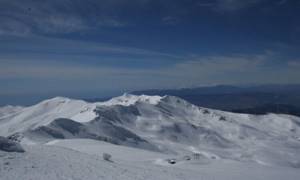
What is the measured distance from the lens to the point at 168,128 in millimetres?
117562

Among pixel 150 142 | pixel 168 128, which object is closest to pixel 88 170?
pixel 150 142

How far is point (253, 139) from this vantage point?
116875 mm

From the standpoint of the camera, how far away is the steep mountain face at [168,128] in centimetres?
8844

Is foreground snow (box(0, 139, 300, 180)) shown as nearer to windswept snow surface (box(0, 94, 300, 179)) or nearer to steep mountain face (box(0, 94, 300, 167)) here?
windswept snow surface (box(0, 94, 300, 179))

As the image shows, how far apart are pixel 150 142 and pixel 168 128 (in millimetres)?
22720

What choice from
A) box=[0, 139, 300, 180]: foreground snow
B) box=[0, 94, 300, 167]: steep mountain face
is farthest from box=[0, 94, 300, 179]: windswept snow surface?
box=[0, 94, 300, 167]: steep mountain face

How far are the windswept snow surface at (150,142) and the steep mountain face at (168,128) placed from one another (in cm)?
30

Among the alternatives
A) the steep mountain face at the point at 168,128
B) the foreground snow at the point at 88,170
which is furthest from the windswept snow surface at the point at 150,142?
the steep mountain face at the point at 168,128

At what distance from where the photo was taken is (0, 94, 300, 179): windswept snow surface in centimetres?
1945

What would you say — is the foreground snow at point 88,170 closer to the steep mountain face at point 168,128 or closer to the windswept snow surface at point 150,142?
the windswept snow surface at point 150,142

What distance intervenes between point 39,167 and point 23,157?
9.05 ft

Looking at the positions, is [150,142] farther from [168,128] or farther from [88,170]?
[88,170]

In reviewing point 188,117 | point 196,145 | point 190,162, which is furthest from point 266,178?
point 188,117

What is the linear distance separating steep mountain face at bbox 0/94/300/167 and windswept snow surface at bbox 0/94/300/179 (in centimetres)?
30
